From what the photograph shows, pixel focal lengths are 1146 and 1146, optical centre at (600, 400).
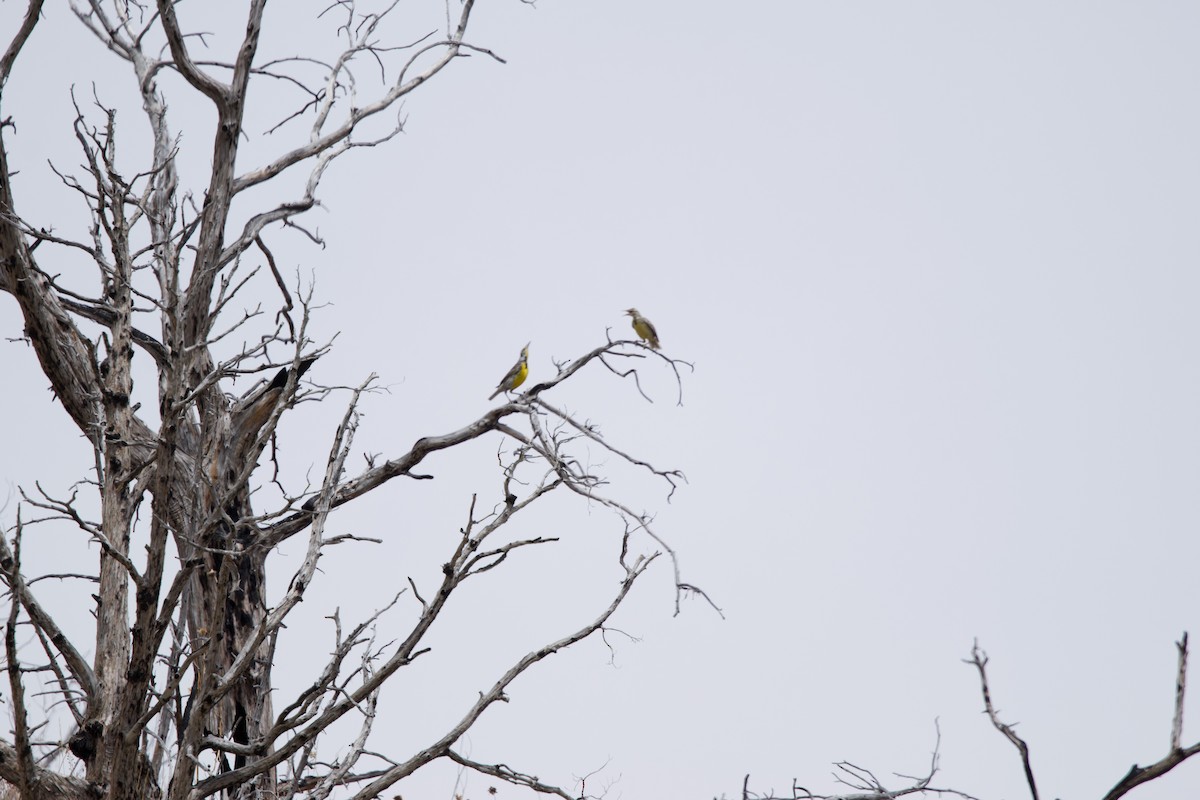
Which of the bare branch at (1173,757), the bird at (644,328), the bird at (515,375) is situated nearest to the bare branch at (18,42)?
the bird at (515,375)

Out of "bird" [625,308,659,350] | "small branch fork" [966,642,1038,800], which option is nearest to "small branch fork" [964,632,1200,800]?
"small branch fork" [966,642,1038,800]

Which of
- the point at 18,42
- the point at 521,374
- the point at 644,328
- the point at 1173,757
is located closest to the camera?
the point at 1173,757

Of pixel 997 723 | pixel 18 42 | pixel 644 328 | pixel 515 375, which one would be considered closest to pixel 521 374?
pixel 515 375

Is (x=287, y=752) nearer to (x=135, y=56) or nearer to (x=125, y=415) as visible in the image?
(x=125, y=415)

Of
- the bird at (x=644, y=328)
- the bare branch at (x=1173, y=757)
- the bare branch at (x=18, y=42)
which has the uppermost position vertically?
the bird at (x=644, y=328)

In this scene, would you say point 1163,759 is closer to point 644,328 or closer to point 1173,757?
point 1173,757

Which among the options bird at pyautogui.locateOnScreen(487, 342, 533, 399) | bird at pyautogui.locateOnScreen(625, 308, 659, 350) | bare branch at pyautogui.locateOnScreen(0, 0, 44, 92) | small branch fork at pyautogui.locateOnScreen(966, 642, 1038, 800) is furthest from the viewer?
bird at pyautogui.locateOnScreen(625, 308, 659, 350)

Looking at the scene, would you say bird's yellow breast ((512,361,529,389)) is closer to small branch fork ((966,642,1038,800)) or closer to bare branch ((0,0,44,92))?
bare branch ((0,0,44,92))

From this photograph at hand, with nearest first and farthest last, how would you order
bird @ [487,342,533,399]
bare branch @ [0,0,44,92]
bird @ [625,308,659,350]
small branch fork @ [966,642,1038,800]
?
small branch fork @ [966,642,1038,800]
bare branch @ [0,0,44,92]
bird @ [487,342,533,399]
bird @ [625,308,659,350]

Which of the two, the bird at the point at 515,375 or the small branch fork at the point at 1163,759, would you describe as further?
the bird at the point at 515,375

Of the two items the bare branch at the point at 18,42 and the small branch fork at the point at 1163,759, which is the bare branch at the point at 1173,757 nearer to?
the small branch fork at the point at 1163,759

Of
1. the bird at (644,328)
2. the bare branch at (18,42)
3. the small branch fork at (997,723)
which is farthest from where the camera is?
the bird at (644,328)

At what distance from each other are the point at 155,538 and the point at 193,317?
151 cm

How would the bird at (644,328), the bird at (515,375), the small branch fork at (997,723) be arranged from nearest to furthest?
the small branch fork at (997,723) < the bird at (515,375) < the bird at (644,328)
